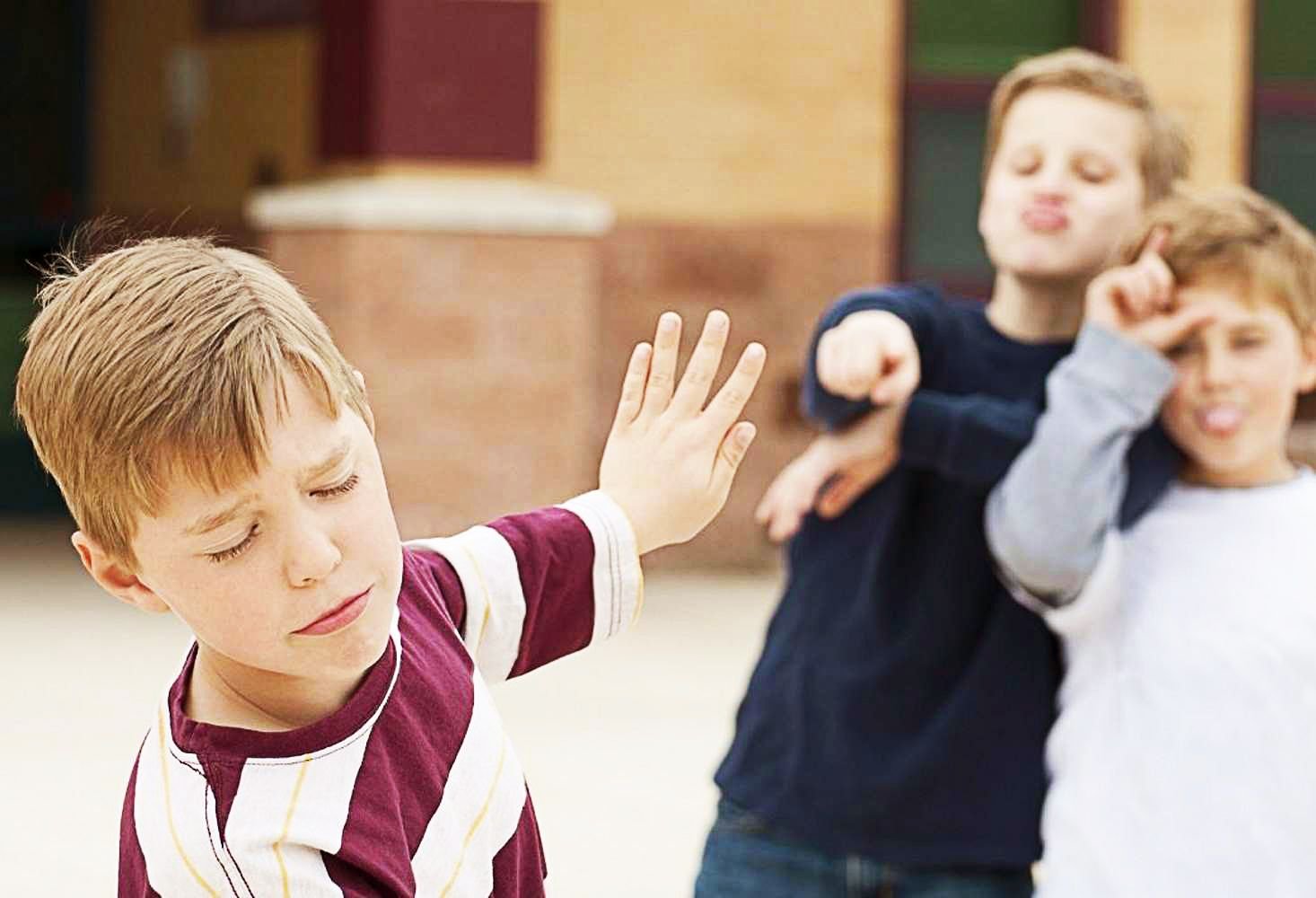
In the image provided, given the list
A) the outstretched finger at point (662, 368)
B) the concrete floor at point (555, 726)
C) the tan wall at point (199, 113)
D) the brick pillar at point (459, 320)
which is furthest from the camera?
the tan wall at point (199, 113)

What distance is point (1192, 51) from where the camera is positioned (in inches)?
374

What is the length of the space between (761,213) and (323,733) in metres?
7.67

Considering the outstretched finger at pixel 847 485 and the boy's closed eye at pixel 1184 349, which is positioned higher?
the boy's closed eye at pixel 1184 349

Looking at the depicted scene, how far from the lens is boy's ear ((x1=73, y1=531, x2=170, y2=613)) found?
1646mm

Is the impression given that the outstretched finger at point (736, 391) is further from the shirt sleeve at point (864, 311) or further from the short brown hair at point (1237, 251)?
the short brown hair at point (1237, 251)

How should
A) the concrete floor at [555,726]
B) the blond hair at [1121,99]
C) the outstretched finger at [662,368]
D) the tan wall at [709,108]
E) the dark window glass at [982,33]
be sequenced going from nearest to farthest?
the outstretched finger at [662,368]
the blond hair at [1121,99]
the concrete floor at [555,726]
the tan wall at [709,108]
the dark window glass at [982,33]

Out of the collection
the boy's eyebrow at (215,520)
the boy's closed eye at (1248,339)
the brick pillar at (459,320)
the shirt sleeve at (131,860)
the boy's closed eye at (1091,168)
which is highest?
the boy's closed eye at (1091,168)

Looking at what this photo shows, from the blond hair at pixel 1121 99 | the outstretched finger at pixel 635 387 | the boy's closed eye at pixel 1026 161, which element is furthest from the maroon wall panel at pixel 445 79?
the outstretched finger at pixel 635 387

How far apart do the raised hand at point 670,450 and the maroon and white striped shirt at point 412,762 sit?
29mm

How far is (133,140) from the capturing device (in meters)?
11.0

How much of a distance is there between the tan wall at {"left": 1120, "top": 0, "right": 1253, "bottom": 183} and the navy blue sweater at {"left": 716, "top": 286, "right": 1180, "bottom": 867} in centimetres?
695

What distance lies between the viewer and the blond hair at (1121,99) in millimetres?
2941

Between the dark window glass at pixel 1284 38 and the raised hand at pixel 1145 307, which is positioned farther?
the dark window glass at pixel 1284 38

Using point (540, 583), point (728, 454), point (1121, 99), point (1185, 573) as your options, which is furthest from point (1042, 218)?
point (540, 583)
